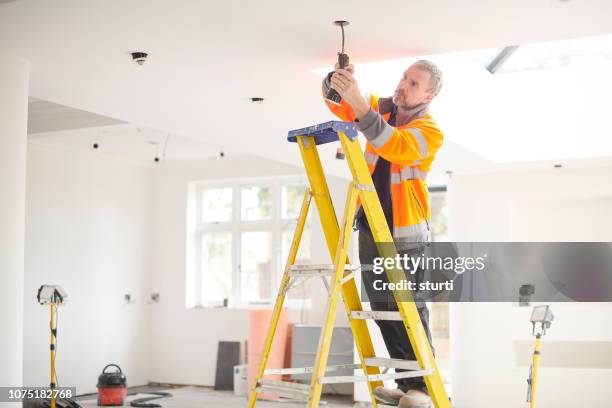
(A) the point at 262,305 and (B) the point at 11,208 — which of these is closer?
(B) the point at 11,208

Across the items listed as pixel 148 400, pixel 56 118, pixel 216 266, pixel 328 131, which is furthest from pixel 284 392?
pixel 216 266

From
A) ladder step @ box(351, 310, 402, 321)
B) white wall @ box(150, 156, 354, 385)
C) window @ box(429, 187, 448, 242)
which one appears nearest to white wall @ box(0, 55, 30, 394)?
ladder step @ box(351, 310, 402, 321)

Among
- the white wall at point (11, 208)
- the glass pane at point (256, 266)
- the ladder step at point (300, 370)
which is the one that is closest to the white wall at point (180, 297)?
the glass pane at point (256, 266)

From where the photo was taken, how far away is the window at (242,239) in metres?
10.2

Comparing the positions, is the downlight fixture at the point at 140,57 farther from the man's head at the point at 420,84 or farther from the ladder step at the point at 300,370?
the ladder step at the point at 300,370

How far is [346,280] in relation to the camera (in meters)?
2.72

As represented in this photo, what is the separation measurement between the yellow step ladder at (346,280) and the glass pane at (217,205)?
7.72 metres

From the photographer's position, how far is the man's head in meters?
3.14

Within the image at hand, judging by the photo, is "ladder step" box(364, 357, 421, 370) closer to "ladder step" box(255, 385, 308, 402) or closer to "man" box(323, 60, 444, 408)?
"man" box(323, 60, 444, 408)

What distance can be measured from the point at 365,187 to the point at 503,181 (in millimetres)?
5906

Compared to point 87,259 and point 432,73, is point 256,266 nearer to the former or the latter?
point 87,259

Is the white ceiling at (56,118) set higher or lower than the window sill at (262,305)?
higher

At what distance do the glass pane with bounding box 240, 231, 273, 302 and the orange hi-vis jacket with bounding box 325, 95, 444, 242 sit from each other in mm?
7083

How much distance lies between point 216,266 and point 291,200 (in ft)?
4.71
